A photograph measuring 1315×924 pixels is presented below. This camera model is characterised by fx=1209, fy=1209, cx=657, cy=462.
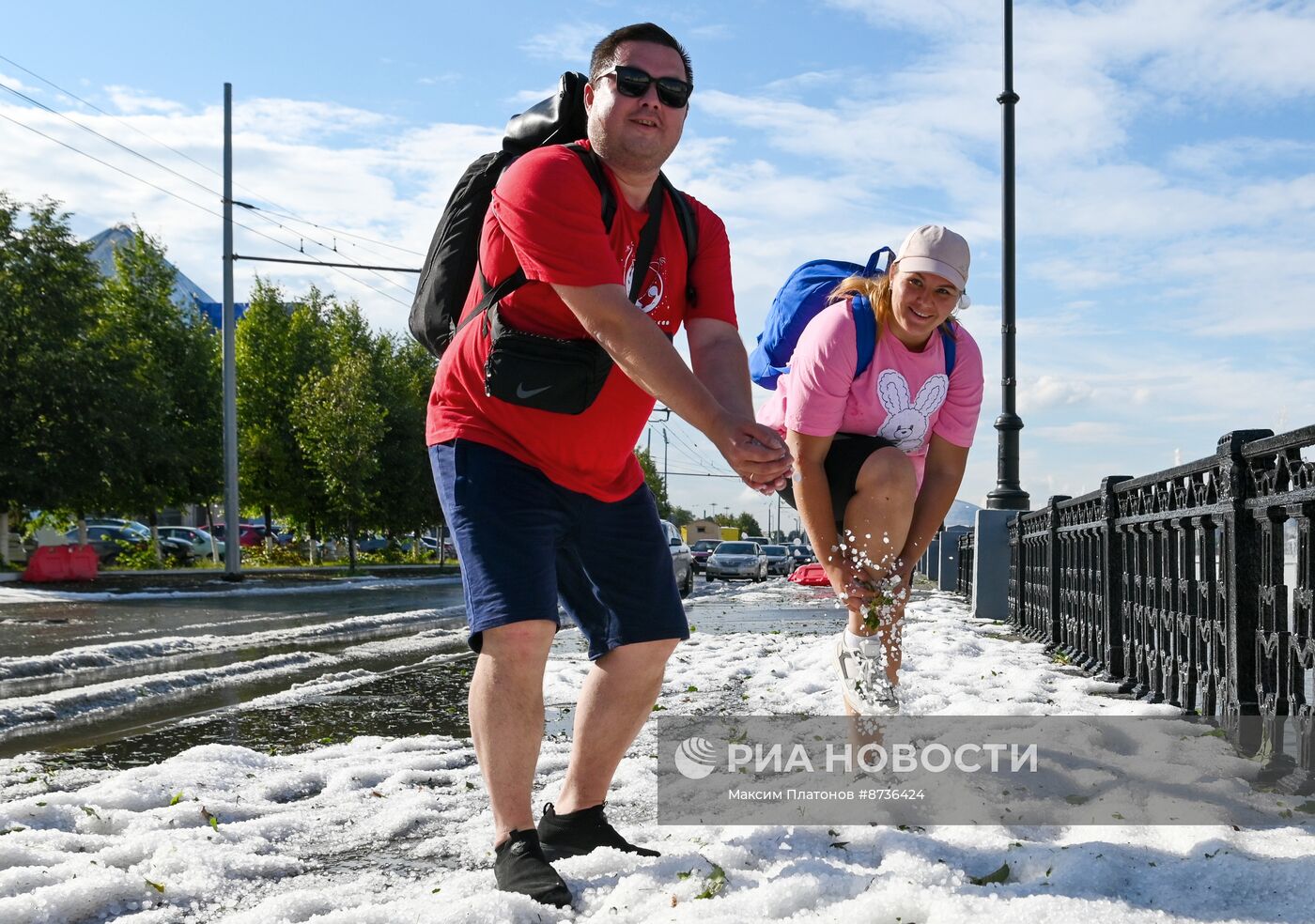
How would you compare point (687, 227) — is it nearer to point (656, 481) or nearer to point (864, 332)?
point (864, 332)

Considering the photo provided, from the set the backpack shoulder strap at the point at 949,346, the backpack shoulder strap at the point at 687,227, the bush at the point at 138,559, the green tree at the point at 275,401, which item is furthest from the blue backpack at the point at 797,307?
the green tree at the point at 275,401

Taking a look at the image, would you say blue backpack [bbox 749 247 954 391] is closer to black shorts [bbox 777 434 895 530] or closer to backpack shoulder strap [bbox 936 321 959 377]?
backpack shoulder strap [bbox 936 321 959 377]

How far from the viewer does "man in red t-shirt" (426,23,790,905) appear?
8.81ft

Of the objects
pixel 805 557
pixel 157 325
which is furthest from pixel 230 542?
pixel 805 557

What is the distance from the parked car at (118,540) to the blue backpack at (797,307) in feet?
127

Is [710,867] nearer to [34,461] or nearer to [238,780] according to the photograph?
[238,780]

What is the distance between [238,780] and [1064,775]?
110 inches

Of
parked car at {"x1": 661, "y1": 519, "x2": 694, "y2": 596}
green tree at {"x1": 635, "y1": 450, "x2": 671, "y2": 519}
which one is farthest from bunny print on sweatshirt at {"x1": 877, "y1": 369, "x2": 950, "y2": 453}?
green tree at {"x1": 635, "y1": 450, "x2": 671, "y2": 519}

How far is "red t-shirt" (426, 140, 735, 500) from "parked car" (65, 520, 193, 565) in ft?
130

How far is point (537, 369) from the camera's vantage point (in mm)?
2789

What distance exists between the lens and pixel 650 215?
3.05m

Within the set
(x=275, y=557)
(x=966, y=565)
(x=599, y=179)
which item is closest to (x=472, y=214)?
(x=599, y=179)

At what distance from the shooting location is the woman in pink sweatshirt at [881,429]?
3594 millimetres

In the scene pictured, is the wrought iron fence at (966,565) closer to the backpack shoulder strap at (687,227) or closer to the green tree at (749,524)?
the backpack shoulder strap at (687,227)
